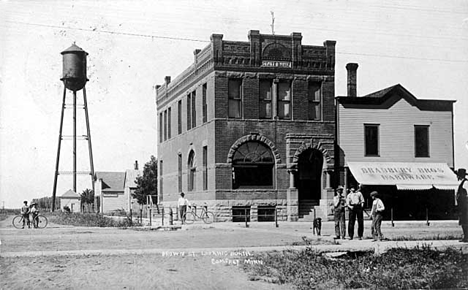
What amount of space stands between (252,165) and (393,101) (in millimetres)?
9986

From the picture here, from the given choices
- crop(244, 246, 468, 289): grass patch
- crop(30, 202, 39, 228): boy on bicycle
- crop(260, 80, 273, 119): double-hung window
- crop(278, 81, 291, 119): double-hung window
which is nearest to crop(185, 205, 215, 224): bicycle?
crop(260, 80, 273, 119): double-hung window

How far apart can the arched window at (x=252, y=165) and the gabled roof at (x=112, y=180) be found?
61.8 m

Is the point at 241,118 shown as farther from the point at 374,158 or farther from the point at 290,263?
the point at 290,263

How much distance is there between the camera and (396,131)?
1550 inches

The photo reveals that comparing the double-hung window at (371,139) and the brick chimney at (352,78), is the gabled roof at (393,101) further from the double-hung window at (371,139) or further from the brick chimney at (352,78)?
the brick chimney at (352,78)

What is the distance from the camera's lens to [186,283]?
41.1 feet

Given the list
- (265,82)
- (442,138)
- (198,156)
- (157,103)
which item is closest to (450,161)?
(442,138)

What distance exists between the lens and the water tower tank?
148 ft

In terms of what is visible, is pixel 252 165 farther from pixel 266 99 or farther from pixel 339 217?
pixel 339 217

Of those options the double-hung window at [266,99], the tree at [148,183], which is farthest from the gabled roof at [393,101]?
the tree at [148,183]

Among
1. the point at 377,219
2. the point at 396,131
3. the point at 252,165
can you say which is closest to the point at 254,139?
the point at 252,165

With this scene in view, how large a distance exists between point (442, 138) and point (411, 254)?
86.8 ft

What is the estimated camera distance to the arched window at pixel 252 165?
36344 mm

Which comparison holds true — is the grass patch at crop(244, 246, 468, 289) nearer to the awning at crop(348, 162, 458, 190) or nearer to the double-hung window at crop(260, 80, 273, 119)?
the double-hung window at crop(260, 80, 273, 119)
